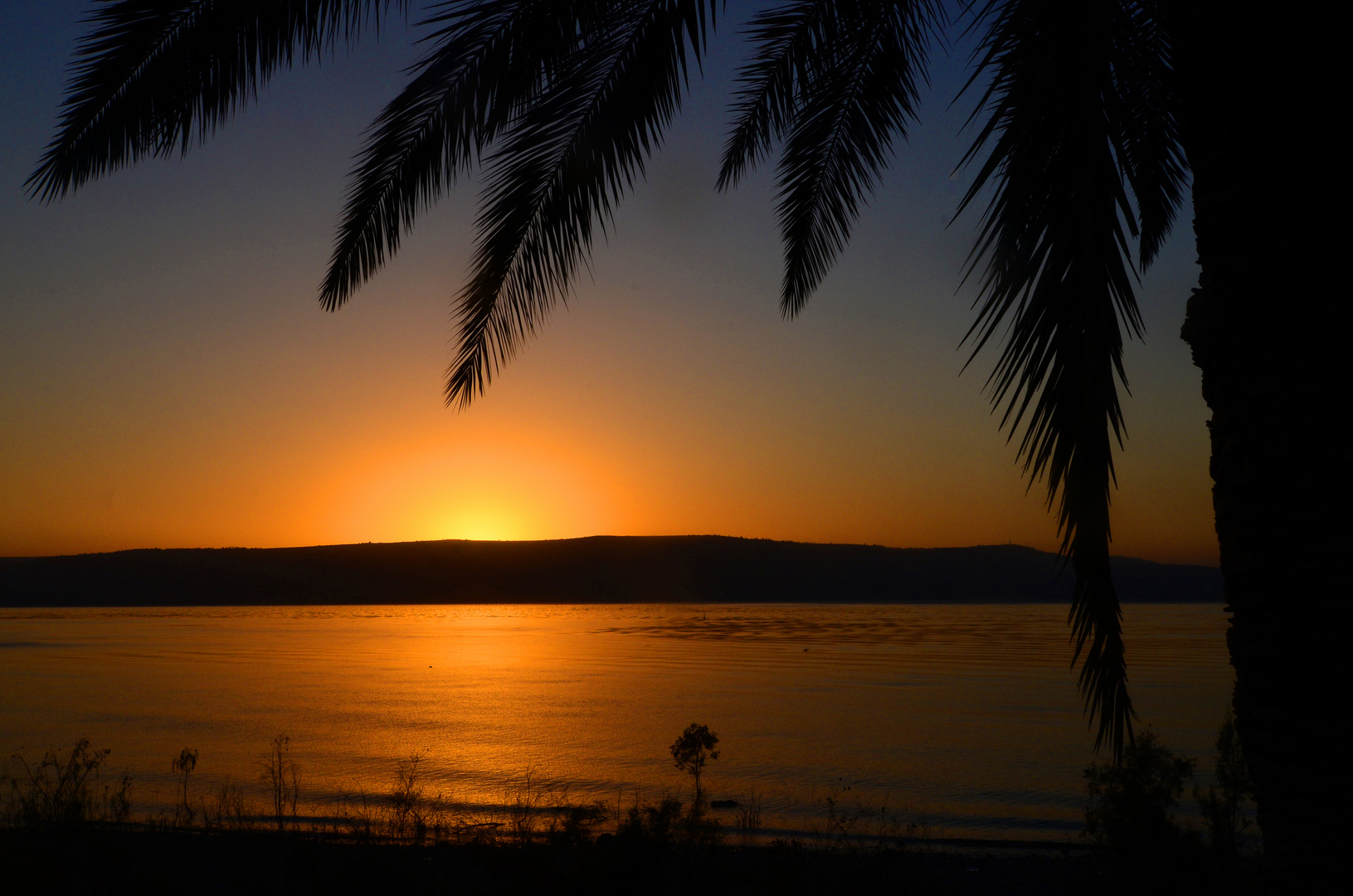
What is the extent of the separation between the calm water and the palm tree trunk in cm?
514

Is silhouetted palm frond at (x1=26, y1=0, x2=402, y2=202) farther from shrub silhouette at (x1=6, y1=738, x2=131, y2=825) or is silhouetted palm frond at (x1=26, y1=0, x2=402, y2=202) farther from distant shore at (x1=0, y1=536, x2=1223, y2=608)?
distant shore at (x1=0, y1=536, x2=1223, y2=608)

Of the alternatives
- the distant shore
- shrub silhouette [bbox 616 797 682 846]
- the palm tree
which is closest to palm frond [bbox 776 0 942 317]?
the palm tree

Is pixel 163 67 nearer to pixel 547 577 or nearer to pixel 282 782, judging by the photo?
pixel 282 782

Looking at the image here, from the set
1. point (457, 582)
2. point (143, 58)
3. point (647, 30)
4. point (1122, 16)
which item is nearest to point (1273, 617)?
point (1122, 16)

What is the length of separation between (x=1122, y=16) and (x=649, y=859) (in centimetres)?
470

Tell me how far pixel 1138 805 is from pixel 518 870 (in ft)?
12.7

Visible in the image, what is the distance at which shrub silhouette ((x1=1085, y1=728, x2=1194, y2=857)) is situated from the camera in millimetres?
5965

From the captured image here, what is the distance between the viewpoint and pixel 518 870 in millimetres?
5230

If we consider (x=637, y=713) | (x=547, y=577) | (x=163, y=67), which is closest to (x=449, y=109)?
(x=163, y=67)

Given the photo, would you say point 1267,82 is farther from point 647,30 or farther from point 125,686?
point 125,686

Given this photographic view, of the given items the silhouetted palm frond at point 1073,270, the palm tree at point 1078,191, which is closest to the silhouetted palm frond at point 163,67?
the palm tree at point 1078,191

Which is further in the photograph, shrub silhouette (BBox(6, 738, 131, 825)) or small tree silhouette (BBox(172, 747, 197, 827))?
small tree silhouette (BBox(172, 747, 197, 827))

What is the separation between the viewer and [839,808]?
27.4 feet

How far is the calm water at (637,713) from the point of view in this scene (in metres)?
9.40
